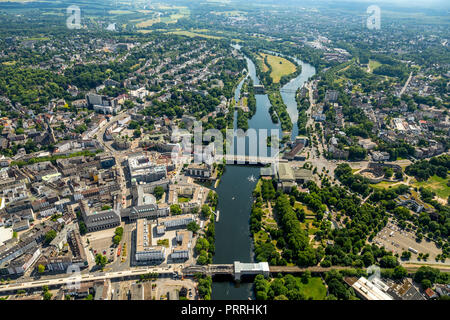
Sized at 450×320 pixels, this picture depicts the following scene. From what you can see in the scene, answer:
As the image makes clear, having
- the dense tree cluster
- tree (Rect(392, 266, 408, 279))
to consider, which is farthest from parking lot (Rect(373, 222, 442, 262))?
the dense tree cluster

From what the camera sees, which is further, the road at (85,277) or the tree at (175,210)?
the tree at (175,210)

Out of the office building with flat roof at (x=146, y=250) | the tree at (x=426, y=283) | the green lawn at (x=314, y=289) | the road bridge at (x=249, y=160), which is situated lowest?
the green lawn at (x=314, y=289)

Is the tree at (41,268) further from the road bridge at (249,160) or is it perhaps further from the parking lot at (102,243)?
the road bridge at (249,160)

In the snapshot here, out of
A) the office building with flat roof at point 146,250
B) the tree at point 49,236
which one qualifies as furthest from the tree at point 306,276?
the tree at point 49,236

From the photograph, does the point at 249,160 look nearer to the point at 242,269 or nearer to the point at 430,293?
the point at 242,269

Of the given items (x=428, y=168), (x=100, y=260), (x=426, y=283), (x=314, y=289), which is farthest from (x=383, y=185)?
(x=100, y=260)

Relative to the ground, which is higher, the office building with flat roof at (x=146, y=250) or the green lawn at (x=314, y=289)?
the office building with flat roof at (x=146, y=250)
